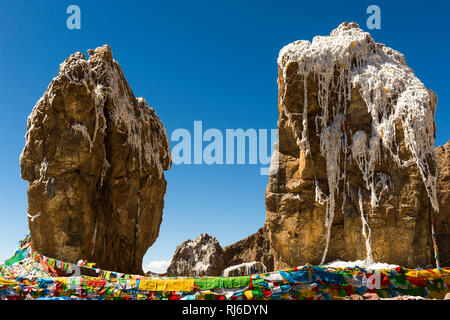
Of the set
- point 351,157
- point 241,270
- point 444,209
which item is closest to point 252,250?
point 241,270

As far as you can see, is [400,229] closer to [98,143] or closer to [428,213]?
[428,213]

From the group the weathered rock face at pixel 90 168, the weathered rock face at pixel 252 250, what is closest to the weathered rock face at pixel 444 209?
the weathered rock face at pixel 252 250

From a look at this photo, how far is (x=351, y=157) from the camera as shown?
54.2 feet

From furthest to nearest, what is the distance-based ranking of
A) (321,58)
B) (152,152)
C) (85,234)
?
(152,152), (321,58), (85,234)

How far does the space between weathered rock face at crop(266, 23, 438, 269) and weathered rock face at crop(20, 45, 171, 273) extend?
6063mm

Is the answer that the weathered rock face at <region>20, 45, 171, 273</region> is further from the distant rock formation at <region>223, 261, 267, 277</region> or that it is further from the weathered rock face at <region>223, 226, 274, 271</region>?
the weathered rock face at <region>223, 226, 274, 271</region>

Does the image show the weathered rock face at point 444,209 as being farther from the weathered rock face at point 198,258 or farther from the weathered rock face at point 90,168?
the weathered rock face at point 90,168

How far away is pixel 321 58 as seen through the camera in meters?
17.3

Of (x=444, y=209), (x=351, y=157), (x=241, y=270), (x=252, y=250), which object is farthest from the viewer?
(x=252, y=250)

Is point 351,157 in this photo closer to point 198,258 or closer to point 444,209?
point 444,209

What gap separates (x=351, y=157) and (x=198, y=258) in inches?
631

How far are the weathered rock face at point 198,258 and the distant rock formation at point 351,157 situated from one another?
1191 cm
